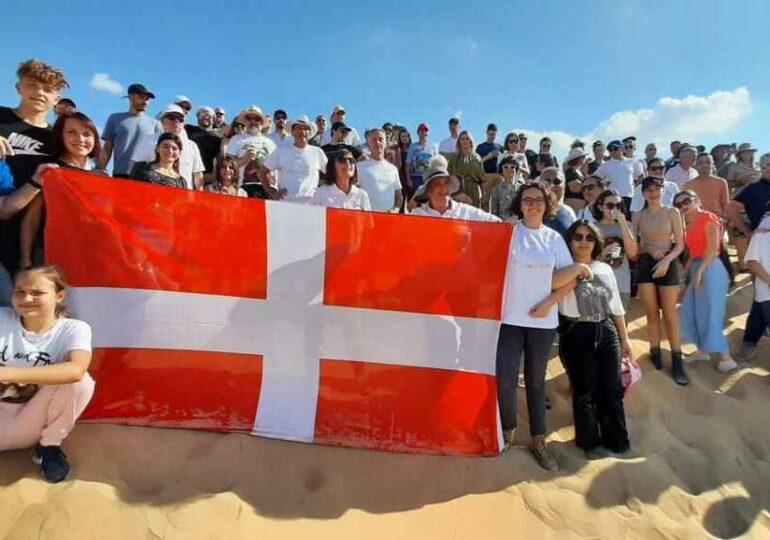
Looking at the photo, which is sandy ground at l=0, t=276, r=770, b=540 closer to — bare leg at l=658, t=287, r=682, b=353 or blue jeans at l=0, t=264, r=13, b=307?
blue jeans at l=0, t=264, r=13, b=307

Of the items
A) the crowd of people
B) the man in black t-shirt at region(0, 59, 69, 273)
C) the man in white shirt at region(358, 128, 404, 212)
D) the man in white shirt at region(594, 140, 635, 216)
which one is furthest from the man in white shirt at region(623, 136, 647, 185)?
the man in black t-shirt at region(0, 59, 69, 273)

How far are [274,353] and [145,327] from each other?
76 cm

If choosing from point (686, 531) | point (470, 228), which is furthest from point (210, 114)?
point (686, 531)

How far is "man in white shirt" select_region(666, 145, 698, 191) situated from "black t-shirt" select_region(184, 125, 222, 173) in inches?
240

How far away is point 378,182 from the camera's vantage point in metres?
5.00

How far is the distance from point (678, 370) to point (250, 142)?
488cm

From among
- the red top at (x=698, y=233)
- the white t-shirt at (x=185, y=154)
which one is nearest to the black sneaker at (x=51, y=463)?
the white t-shirt at (x=185, y=154)

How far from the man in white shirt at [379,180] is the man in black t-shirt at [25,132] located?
2.69m

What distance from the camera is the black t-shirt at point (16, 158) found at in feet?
9.36

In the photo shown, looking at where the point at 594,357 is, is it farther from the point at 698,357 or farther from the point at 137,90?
the point at 137,90

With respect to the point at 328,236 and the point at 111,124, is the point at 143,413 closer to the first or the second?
the point at 328,236

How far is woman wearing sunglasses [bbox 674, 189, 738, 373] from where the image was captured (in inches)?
167

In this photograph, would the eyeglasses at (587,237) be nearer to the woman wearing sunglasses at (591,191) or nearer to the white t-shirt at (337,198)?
the woman wearing sunglasses at (591,191)

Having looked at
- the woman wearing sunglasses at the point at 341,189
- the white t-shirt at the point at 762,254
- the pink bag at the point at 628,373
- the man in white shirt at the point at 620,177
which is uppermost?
the man in white shirt at the point at 620,177
